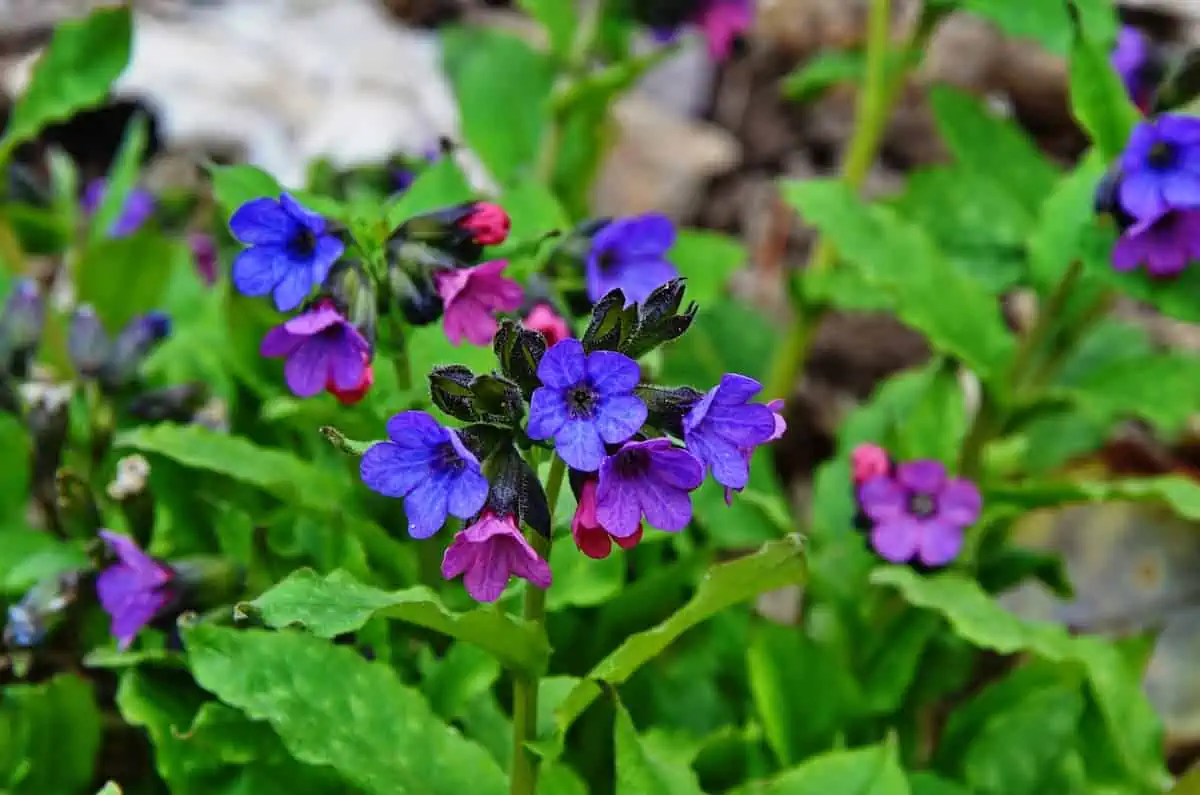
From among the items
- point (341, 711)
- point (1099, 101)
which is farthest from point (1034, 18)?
point (341, 711)

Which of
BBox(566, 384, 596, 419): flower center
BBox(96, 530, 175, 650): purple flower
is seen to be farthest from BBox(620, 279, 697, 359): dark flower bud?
BBox(96, 530, 175, 650): purple flower

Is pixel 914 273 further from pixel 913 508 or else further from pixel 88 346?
pixel 88 346

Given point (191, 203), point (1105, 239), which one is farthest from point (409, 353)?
point (191, 203)

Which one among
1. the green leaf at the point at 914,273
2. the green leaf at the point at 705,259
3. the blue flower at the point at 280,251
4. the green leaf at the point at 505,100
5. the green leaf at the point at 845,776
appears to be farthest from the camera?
the green leaf at the point at 505,100

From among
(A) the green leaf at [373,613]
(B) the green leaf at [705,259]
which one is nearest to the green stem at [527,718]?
(A) the green leaf at [373,613]

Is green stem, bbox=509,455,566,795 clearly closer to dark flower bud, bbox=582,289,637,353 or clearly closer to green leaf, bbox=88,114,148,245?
dark flower bud, bbox=582,289,637,353

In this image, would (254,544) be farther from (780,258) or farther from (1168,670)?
(780,258)

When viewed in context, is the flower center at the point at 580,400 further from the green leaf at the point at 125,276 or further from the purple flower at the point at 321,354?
the green leaf at the point at 125,276
